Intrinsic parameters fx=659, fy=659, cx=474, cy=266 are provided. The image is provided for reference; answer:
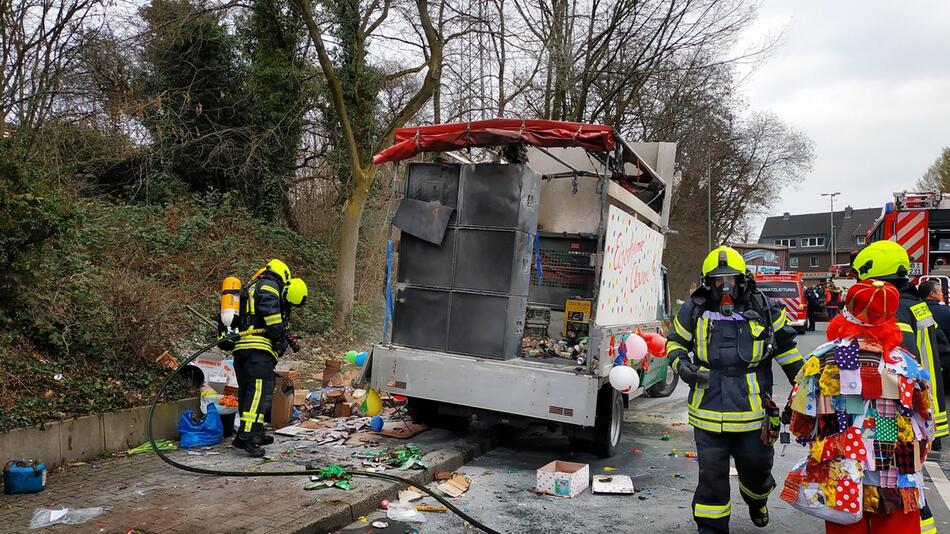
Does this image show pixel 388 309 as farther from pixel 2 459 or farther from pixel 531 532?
pixel 2 459

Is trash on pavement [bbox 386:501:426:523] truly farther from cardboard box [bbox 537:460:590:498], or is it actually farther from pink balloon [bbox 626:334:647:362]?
pink balloon [bbox 626:334:647:362]

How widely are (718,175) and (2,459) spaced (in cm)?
3517

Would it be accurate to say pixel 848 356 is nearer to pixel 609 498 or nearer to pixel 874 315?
pixel 874 315

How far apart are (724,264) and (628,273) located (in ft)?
8.85

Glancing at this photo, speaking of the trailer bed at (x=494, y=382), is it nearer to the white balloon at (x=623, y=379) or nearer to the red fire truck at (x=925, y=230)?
the white balloon at (x=623, y=379)

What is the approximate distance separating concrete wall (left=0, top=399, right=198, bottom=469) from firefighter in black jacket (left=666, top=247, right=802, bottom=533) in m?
4.70

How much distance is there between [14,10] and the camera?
9547 mm

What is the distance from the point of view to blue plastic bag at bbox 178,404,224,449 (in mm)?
6141

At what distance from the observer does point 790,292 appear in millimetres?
20656

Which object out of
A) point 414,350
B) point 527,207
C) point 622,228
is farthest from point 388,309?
point 622,228

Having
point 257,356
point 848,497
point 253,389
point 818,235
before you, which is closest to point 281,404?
point 253,389

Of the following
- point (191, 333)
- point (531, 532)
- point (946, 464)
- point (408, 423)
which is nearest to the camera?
point (531, 532)

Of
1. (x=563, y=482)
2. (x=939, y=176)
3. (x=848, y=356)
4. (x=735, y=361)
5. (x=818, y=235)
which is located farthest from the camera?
(x=818, y=235)

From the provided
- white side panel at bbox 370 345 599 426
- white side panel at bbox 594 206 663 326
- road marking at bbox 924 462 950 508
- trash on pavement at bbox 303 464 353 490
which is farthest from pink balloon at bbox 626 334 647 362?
trash on pavement at bbox 303 464 353 490
